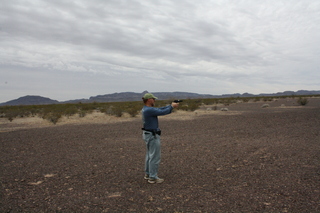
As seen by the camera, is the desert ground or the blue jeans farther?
the blue jeans

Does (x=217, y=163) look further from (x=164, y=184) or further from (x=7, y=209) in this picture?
(x=7, y=209)

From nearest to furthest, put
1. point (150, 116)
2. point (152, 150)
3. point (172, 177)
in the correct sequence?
point (150, 116) → point (152, 150) → point (172, 177)

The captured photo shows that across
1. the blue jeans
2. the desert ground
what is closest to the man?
the blue jeans

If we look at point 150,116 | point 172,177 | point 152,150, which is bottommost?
point 172,177

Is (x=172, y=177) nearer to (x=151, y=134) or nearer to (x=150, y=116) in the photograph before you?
(x=151, y=134)

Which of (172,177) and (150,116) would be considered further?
(172,177)

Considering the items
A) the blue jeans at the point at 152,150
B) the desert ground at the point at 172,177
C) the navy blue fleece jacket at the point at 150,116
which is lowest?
the desert ground at the point at 172,177

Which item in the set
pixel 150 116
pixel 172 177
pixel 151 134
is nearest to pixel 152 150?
pixel 151 134

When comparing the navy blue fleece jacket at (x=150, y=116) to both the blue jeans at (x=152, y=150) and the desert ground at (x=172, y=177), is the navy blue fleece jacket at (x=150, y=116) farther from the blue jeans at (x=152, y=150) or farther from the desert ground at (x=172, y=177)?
the desert ground at (x=172, y=177)

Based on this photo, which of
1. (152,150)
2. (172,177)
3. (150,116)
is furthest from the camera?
(172,177)

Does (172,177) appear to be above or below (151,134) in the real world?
below

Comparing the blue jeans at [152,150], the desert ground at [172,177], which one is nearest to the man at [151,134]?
the blue jeans at [152,150]

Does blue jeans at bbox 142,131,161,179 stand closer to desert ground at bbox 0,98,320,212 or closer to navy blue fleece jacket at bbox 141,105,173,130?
navy blue fleece jacket at bbox 141,105,173,130

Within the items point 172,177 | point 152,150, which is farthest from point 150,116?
point 172,177
